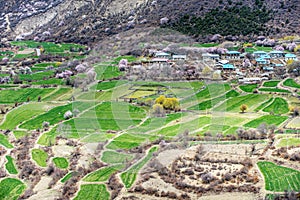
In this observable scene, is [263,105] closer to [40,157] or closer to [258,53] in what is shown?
[258,53]

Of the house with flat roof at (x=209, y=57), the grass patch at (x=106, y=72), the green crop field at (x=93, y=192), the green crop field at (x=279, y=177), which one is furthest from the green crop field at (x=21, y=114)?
the green crop field at (x=279, y=177)

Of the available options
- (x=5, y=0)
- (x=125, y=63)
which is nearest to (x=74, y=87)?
(x=125, y=63)

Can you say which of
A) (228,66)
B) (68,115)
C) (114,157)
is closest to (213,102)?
(228,66)

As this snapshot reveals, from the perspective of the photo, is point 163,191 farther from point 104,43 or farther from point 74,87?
point 104,43

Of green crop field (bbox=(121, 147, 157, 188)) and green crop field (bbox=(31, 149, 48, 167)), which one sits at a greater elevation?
green crop field (bbox=(121, 147, 157, 188))

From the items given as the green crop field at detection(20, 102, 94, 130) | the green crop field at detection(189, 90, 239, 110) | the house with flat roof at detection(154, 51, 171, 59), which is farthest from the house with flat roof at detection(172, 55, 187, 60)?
the green crop field at detection(20, 102, 94, 130)

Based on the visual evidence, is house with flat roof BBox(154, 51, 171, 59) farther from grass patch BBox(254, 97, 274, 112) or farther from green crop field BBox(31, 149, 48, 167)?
green crop field BBox(31, 149, 48, 167)
